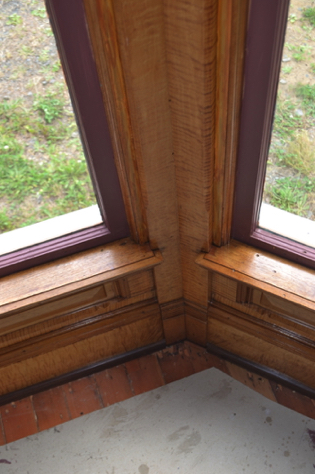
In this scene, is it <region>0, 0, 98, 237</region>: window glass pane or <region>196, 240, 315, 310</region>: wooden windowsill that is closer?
<region>0, 0, 98, 237</region>: window glass pane

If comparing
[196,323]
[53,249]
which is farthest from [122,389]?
[53,249]

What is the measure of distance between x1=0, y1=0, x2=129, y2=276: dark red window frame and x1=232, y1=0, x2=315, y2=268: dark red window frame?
15.0 inches

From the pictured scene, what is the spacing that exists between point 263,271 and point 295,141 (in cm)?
43

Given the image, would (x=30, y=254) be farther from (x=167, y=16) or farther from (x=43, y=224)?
(x=167, y=16)

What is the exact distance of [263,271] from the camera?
4.78 feet

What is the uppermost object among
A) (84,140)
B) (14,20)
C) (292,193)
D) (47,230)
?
(14,20)

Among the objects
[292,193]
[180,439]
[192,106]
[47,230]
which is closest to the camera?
[192,106]

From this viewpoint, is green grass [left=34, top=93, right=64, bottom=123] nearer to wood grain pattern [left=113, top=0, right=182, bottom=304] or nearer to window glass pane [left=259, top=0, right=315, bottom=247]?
wood grain pattern [left=113, top=0, right=182, bottom=304]

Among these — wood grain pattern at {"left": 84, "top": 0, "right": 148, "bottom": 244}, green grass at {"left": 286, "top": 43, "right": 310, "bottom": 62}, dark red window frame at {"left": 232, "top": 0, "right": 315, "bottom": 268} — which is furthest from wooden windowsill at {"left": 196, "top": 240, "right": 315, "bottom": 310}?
green grass at {"left": 286, "top": 43, "right": 310, "bottom": 62}

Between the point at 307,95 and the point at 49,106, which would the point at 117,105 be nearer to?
the point at 49,106

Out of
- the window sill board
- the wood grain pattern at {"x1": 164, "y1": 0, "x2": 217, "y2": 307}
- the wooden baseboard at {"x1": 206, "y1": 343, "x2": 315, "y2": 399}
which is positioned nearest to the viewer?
the wood grain pattern at {"x1": 164, "y1": 0, "x2": 217, "y2": 307}

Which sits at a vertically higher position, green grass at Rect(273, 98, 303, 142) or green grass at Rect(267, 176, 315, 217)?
green grass at Rect(273, 98, 303, 142)

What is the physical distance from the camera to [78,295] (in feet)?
5.27

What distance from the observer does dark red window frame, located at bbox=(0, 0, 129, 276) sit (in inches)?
41.9
